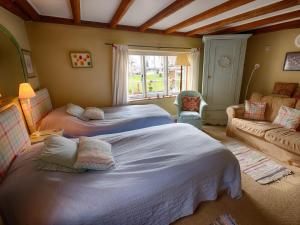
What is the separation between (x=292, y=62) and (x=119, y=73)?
356 centimetres

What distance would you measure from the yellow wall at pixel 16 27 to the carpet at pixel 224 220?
3134 mm

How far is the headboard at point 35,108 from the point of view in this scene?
1.97 m

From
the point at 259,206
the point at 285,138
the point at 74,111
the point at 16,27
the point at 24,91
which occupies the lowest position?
the point at 259,206

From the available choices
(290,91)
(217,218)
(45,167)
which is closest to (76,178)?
(45,167)

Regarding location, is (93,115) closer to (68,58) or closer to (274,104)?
(68,58)

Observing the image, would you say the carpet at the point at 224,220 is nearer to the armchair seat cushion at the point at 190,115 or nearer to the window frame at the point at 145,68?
the armchair seat cushion at the point at 190,115

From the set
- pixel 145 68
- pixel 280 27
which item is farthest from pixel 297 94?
pixel 145 68

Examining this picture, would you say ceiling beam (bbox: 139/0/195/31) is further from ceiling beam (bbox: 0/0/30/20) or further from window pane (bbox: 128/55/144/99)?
ceiling beam (bbox: 0/0/30/20)

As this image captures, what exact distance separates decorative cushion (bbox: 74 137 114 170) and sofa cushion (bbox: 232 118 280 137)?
2535 millimetres

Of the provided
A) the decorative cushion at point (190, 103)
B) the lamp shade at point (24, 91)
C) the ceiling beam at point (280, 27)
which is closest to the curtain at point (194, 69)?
the decorative cushion at point (190, 103)

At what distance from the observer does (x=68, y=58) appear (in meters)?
2.92

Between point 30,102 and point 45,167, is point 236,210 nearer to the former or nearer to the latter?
point 45,167

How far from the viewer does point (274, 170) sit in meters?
2.21

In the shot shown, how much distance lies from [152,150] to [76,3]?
6.50 feet
